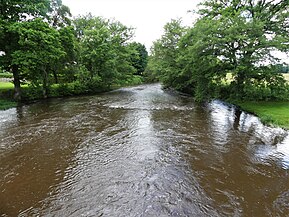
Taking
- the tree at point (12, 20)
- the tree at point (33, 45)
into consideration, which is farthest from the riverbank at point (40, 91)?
the tree at point (33, 45)

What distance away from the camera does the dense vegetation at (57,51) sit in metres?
14.8

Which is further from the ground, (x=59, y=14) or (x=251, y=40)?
(x=59, y=14)

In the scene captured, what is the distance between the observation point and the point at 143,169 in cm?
548

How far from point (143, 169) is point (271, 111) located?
10.0 metres

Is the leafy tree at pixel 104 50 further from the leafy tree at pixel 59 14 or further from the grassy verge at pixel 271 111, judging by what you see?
the grassy verge at pixel 271 111

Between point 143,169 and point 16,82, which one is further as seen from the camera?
point 16,82

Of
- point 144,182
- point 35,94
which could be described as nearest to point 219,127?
point 144,182

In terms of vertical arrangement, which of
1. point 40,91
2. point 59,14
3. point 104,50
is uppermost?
point 59,14

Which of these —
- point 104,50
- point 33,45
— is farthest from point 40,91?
point 104,50

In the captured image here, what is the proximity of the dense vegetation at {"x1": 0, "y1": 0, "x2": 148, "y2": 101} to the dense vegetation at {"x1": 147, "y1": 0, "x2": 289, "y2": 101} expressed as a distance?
11210 mm

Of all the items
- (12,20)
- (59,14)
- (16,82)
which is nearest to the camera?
(12,20)

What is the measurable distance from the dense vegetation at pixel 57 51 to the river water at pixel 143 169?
7.86m

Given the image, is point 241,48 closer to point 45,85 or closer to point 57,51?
point 57,51

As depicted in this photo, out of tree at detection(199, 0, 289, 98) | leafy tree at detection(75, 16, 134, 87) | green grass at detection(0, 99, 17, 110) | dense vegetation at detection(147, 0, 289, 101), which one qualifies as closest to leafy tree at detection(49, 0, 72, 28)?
leafy tree at detection(75, 16, 134, 87)
